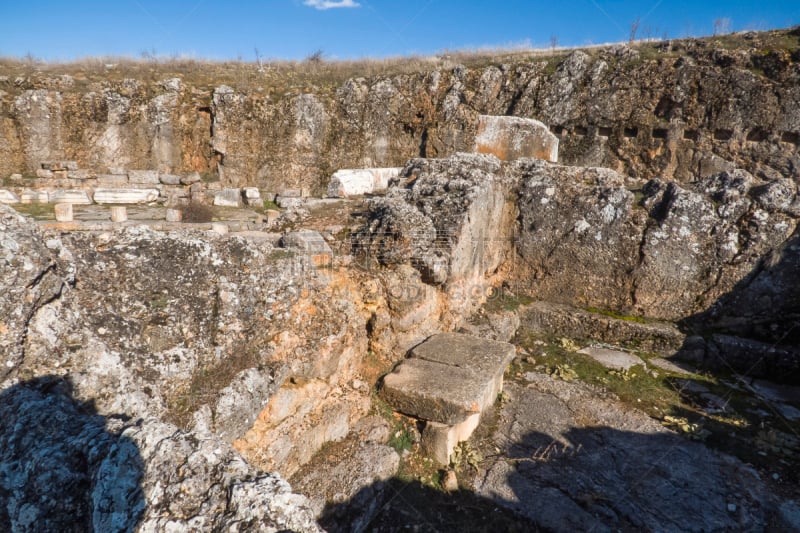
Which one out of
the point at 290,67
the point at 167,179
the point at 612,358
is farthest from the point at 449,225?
the point at 290,67

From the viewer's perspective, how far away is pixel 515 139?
24.3 ft

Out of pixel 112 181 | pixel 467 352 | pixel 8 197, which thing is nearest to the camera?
pixel 467 352

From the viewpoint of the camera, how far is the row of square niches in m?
11.6

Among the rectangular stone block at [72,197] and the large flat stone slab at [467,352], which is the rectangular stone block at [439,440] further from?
the rectangular stone block at [72,197]

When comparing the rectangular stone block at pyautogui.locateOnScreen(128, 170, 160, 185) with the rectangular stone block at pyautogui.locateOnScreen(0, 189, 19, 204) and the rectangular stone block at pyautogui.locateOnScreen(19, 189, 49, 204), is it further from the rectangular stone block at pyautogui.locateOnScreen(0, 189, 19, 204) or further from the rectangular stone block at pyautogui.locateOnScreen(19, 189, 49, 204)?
the rectangular stone block at pyautogui.locateOnScreen(0, 189, 19, 204)

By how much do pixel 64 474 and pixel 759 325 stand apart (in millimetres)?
6902

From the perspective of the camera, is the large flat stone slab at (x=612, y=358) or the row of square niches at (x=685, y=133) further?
the row of square niches at (x=685, y=133)

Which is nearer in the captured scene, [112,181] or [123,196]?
[123,196]

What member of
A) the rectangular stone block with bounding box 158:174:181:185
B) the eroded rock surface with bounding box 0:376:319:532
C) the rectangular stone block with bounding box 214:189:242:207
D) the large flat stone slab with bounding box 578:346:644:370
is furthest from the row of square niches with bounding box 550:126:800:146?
the eroded rock surface with bounding box 0:376:319:532

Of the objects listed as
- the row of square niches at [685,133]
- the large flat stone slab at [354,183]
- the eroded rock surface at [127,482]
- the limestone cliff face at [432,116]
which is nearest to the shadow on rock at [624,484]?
the eroded rock surface at [127,482]

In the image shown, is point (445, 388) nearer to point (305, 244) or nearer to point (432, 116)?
point (305, 244)

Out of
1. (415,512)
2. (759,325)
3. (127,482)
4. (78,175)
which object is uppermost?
(127,482)

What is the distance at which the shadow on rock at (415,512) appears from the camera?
3.12 metres

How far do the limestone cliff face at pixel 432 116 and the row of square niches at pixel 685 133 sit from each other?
1.2 inches
